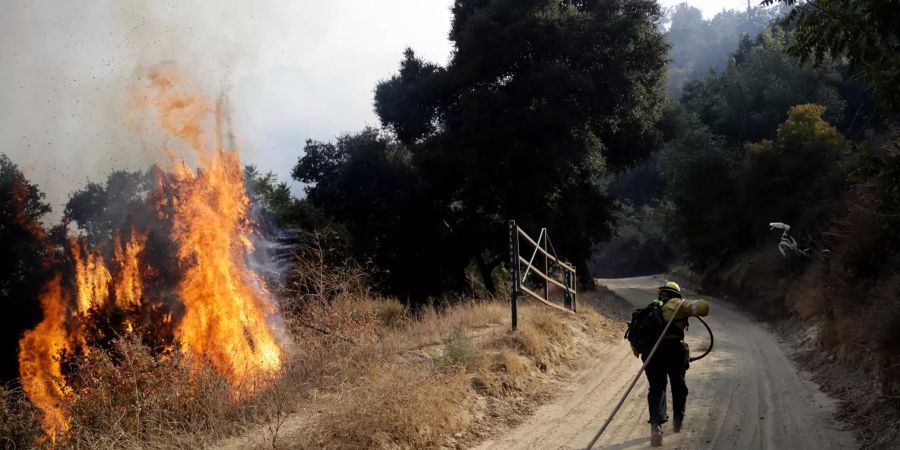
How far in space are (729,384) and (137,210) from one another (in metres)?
18.9

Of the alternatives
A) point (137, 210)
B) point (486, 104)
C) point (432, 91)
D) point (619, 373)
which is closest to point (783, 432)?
point (619, 373)

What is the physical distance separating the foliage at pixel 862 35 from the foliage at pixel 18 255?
67.0 ft

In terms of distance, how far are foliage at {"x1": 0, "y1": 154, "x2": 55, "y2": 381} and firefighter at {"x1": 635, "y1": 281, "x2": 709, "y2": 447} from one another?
18.2 meters

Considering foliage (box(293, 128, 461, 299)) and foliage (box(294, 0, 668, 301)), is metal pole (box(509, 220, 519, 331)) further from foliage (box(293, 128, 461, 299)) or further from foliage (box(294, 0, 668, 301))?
foliage (box(293, 128, 461, 299))

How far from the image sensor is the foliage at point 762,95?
1431 inches

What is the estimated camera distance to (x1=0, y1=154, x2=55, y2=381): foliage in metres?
20.2

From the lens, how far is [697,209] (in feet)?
118

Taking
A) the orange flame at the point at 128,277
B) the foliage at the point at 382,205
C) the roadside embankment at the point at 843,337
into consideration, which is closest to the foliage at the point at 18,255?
the orange flame at the point at 128,277

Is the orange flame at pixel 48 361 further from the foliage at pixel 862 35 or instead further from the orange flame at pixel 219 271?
the foliage at pixel 862 35

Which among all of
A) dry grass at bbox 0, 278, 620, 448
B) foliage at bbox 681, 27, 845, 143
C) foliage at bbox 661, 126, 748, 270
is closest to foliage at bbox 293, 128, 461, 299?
foliage at bbox 661, 126, 748, 270

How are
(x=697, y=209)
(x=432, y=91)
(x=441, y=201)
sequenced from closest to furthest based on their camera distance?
(x=432, y=91), (x=441, y=201), (x=697, y=209)

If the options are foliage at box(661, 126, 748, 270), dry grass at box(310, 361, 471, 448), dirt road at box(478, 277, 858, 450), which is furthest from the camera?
foliage at box(661, 126, 748, 270)

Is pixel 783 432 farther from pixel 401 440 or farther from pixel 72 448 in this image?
pixel 72 448

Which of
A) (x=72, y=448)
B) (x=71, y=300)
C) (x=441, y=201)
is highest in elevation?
(x=441, y=201)
